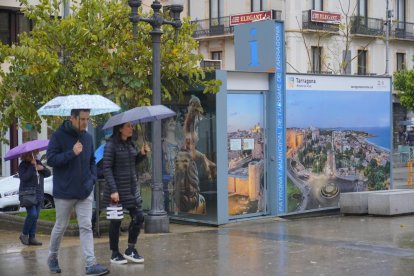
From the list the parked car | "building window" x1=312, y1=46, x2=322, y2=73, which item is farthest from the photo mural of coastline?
"building window" x1=312, y1=46, x2=322, y2=73

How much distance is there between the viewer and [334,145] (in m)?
14.4

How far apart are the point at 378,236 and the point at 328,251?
1.74 m

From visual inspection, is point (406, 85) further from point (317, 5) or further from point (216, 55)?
point (216, 55)

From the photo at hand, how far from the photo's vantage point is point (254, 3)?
47.5 meters

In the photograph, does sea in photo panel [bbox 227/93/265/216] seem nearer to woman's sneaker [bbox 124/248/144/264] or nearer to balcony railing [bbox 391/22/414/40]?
woman's sneaker [bbox 124/248/144/264]

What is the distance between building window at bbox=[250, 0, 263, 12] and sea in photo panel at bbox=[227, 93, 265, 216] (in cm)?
3458

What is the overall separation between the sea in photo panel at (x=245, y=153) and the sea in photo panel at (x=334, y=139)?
0.59 m

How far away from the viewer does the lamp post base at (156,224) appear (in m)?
11.7

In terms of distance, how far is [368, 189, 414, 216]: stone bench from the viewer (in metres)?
13.6

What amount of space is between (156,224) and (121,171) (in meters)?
3.30

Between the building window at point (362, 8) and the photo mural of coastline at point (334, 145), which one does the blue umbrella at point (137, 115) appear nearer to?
the photo mural of coastline at point (334, 145)

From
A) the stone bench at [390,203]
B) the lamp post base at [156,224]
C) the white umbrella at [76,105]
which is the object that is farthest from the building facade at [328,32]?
the white umbrella at [76,105]

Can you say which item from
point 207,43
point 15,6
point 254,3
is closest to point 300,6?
point 254,3

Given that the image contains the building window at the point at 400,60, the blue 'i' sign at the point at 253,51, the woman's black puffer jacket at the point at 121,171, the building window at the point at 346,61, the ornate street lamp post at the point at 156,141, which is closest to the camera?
the woman's black puffer jacket at the point at 121,171
